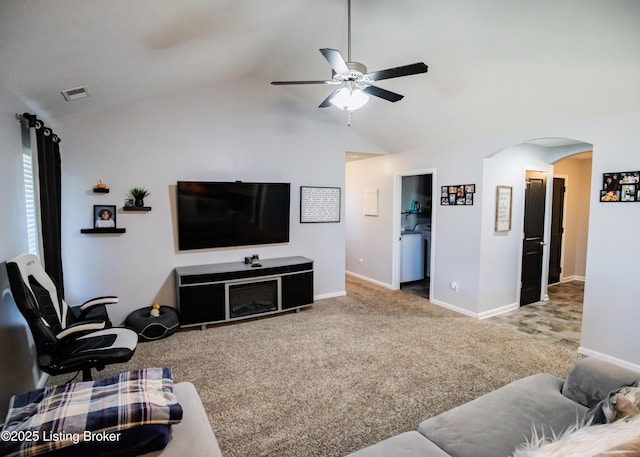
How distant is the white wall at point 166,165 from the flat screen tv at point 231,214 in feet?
0.52

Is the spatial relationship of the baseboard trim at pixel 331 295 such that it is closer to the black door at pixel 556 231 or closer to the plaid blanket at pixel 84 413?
the plaid blanket at pixel 84 413

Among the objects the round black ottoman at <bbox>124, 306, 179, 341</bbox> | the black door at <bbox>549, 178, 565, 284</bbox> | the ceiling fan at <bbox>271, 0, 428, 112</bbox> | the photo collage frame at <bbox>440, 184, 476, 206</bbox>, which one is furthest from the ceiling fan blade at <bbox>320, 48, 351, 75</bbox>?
the black door at <bbox>549, 178, 565, 284</bbox>

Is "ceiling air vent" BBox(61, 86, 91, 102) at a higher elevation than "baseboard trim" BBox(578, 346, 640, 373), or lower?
higher

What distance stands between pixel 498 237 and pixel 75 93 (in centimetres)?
503

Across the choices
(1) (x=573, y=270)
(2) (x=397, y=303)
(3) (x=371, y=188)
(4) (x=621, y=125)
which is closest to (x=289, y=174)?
→ (3) (x=371, y=188)

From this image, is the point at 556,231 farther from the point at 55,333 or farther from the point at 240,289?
the point at 55,333

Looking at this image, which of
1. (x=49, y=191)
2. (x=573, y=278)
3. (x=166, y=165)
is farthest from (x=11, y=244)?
(x=573, y=278)

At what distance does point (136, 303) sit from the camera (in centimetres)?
399

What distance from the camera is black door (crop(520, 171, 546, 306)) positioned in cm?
476

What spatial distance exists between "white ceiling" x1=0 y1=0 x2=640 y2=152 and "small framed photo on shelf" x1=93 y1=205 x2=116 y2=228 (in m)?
0.98

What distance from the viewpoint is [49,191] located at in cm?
297

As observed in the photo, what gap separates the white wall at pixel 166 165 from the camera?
3.67m

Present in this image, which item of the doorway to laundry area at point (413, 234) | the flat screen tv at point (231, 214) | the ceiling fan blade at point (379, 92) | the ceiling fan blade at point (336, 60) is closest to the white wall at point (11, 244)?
the flat screen tv at point (231, 214)

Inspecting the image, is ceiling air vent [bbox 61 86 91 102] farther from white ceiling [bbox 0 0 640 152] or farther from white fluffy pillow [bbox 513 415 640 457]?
white fluffy pillow [bbox 513 415 640 457]
